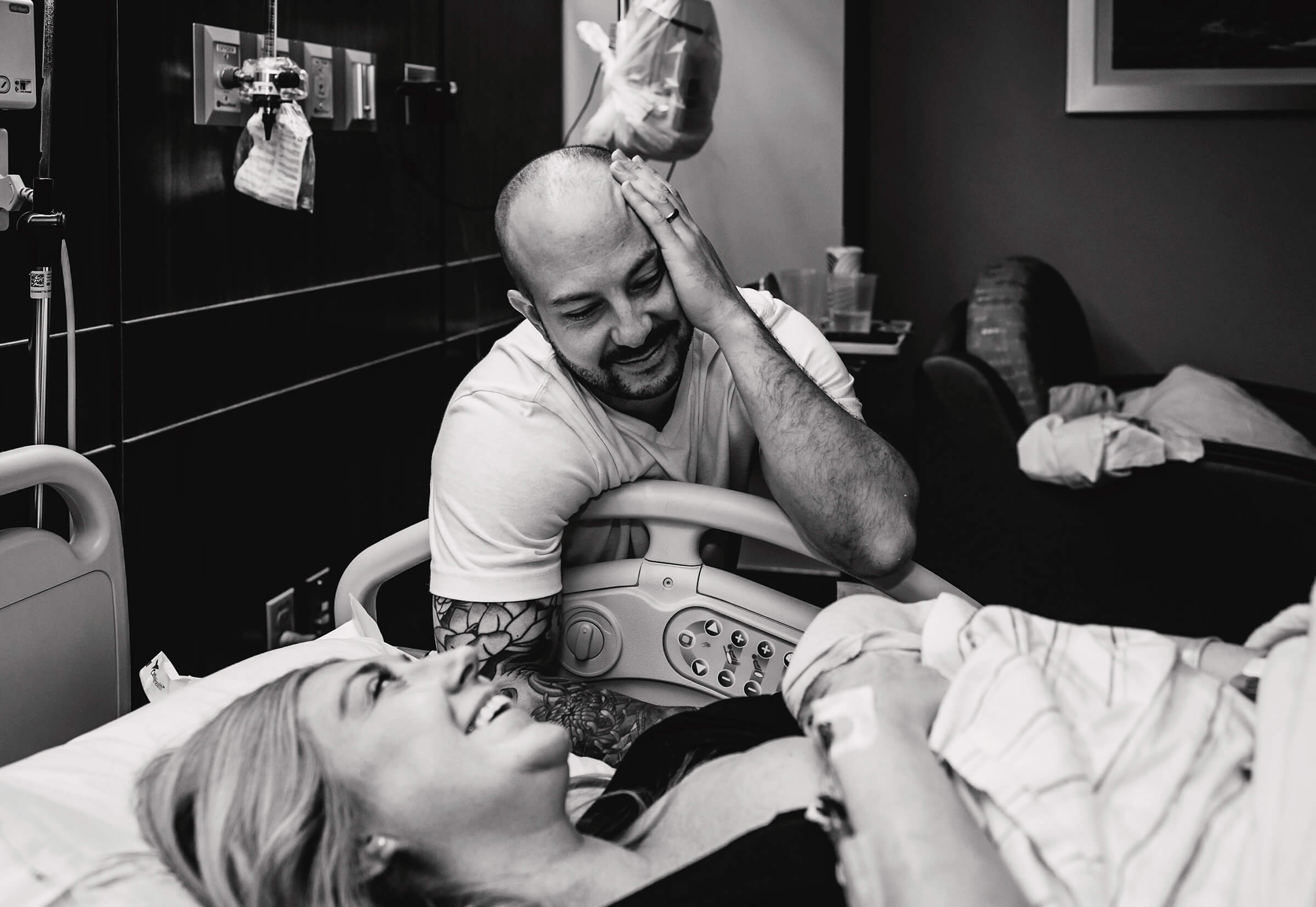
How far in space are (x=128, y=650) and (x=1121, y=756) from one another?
3.59 feet

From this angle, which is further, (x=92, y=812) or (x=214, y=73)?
(x=214, y=73)

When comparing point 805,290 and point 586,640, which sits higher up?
point 805,290

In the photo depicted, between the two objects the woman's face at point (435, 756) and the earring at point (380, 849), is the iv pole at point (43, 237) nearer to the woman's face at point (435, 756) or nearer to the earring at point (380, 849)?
the woman's face at point (435, 756)

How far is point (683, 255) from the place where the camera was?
64.8 inches

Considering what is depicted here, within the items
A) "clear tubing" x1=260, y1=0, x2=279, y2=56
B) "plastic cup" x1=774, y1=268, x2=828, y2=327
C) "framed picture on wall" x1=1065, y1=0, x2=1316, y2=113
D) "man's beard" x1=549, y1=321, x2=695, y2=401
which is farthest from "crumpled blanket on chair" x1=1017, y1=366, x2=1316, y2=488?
"clear tubing" x1=260, y1=0, x2=279, y2=56

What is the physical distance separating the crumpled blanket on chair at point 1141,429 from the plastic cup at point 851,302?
54 centimetres

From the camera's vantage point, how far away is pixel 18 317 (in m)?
1.49

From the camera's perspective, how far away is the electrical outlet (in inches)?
85.4

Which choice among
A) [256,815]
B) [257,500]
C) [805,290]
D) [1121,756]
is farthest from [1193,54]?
[256,815]

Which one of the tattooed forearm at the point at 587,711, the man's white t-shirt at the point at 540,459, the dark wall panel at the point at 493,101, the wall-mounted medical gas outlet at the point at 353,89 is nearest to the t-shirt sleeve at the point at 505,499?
the man's white t-shirt at the point at 540,459

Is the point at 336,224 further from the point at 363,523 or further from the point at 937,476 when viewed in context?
the point at 937,476

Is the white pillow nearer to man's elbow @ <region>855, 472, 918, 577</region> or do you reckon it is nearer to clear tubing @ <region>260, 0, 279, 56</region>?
man's elbow @ <region>855, 472, 918, 577</region>

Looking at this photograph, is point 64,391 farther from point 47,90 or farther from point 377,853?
point 377,853

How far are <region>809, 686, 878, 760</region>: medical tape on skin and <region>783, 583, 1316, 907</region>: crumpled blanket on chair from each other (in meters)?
0.06
